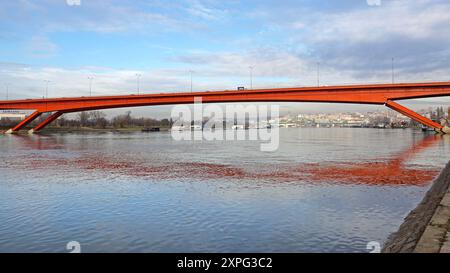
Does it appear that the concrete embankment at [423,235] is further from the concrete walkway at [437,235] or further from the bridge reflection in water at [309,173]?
the bridge reflection in water at [309,173]

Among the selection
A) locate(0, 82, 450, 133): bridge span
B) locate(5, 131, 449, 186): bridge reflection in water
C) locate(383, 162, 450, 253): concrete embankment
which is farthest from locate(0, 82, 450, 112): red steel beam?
locate(383, 162, 450, 253): concrete embankment

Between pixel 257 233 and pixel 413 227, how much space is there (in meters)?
3.45

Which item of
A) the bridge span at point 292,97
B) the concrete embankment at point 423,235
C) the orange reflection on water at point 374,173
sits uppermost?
the bridge span at point 292,97

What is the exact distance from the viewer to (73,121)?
159375 mm

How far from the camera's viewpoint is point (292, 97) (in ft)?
205

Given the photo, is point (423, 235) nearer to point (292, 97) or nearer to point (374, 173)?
point (374, 173)

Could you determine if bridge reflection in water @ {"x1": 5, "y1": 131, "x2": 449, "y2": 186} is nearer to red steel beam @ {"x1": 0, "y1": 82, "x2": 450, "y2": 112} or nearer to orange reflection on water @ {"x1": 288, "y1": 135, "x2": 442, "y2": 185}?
orange reflection on water @ {"x1": 288, "y1": 135, "x2": 442, "y2": 185}

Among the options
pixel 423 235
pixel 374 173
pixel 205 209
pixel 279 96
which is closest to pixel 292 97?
pixel 279 96

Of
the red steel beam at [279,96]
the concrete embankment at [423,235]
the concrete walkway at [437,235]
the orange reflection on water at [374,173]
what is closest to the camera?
the concrete walkway at [437,235]

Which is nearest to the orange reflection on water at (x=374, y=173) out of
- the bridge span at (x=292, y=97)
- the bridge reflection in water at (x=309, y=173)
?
the bridge reflection in water at (x=309, y=173)

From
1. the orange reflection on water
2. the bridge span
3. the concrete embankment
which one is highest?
the bridge span

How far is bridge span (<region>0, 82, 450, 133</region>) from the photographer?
2296 inches

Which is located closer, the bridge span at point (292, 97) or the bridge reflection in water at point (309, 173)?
the bridge reflection in water at point (309, 173)

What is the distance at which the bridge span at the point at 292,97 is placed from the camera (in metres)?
58.3
